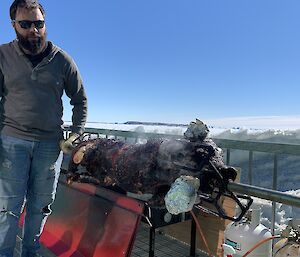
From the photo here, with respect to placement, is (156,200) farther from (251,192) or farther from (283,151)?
(283,151)

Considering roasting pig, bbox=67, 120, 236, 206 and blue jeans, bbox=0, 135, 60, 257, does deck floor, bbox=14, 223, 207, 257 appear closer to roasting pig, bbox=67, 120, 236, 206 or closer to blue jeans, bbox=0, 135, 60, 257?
blue jeans, bbox=0, 135, 60, 257

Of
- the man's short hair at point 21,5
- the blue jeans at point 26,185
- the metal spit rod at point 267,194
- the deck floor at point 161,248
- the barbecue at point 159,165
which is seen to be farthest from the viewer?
the deck floor at point 161,248

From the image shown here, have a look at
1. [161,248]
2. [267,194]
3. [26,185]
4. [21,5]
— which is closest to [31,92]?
[21,5]

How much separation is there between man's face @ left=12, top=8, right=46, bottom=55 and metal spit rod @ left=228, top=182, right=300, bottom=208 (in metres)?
1.72

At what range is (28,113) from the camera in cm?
242

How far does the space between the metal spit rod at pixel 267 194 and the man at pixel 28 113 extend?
1432 millimetres

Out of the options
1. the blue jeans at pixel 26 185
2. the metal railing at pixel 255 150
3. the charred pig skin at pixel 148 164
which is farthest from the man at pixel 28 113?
the metal railing at pixel 255 150

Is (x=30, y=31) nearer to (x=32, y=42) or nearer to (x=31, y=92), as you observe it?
(x=32, y=42)

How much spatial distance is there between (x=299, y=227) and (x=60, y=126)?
183cm

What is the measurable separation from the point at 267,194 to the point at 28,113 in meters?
1.79

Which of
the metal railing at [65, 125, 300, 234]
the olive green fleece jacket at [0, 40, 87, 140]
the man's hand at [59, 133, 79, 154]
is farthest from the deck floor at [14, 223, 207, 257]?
the olive green fleece jacket at [0, 40, 87, 140]

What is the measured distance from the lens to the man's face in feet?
7.52

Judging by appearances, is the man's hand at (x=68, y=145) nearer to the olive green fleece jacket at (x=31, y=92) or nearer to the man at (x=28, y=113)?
the man at (x=28, y=113)

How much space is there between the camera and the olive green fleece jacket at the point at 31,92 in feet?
7.81
